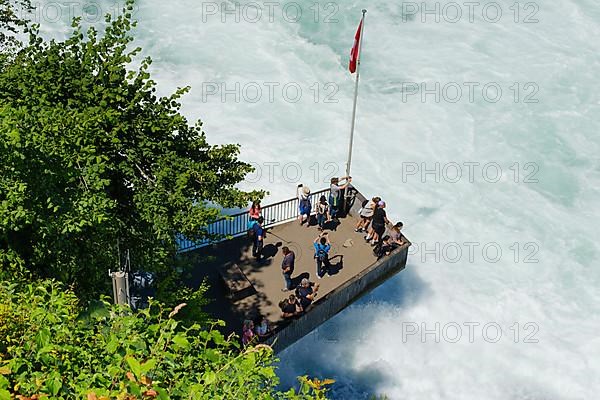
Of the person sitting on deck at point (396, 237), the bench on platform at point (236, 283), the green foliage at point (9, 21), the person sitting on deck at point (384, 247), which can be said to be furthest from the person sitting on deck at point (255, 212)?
the green foliage at point (9, 21)

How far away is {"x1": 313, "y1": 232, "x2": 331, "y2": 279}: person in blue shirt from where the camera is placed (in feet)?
73.3

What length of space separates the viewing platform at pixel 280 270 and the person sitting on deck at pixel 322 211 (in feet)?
0.87

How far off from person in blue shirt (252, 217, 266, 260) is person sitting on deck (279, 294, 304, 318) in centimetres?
249

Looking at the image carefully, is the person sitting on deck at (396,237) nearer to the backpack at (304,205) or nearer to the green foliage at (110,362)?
the backpack at (304,205)

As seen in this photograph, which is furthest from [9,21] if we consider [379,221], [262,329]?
[379,221]

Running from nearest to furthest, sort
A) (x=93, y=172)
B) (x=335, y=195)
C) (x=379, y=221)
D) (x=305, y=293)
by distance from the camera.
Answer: (x=93, y=172), (x=305, y=293), (x=379, y=221), (x=335, y=195)

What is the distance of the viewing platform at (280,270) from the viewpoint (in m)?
21.2

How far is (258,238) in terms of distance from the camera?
74.9 feet

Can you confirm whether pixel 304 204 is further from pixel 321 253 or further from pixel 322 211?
pixel 321 253

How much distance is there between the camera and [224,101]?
38750 millimetres

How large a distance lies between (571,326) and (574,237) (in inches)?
210

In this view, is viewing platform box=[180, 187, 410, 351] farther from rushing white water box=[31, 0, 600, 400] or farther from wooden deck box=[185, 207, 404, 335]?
rushing white water box=[31, 0, 600, 400]

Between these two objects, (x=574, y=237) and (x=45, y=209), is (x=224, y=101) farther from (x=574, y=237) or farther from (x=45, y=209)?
(x=45, y=209)

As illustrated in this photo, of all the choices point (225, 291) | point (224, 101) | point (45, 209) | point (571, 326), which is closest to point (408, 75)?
point (224, 101)
